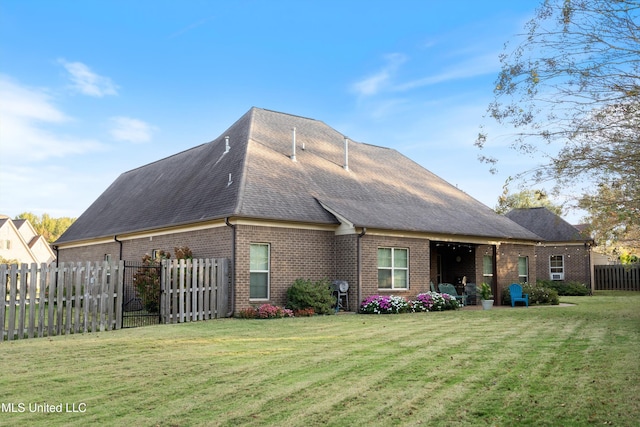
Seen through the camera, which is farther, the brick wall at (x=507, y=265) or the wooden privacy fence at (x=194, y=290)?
the brick wall at (x=507, y=265)

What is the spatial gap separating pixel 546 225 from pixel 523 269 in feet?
42.3

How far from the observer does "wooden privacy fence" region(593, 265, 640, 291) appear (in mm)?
38500

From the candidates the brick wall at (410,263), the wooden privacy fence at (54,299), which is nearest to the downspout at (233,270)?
the wooden privacy fence at (54,299)

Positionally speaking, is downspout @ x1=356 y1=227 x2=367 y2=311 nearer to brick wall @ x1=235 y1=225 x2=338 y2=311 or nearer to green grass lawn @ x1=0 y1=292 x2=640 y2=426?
brick wall @ x1=235 y1=225 x2=338 y2=311

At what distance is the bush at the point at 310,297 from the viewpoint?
59.1 feet

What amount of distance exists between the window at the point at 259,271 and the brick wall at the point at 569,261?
83.7 feet

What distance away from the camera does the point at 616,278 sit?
129ft

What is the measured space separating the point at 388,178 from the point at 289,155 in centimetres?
547

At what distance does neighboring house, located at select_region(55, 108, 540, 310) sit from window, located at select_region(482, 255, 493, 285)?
5 cm

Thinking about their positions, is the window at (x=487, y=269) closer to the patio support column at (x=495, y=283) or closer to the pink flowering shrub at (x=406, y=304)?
the patio support column at (x=495, y=283)

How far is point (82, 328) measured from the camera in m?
13.8

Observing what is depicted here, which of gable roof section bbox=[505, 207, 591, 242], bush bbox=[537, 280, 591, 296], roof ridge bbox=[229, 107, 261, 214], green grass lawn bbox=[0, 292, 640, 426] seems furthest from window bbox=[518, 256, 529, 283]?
green grass lawn bbox=[0, 292, 640, 426]

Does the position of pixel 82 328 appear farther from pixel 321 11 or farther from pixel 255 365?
pixel 321 11

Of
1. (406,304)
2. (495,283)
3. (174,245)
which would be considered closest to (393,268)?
(406,304)
